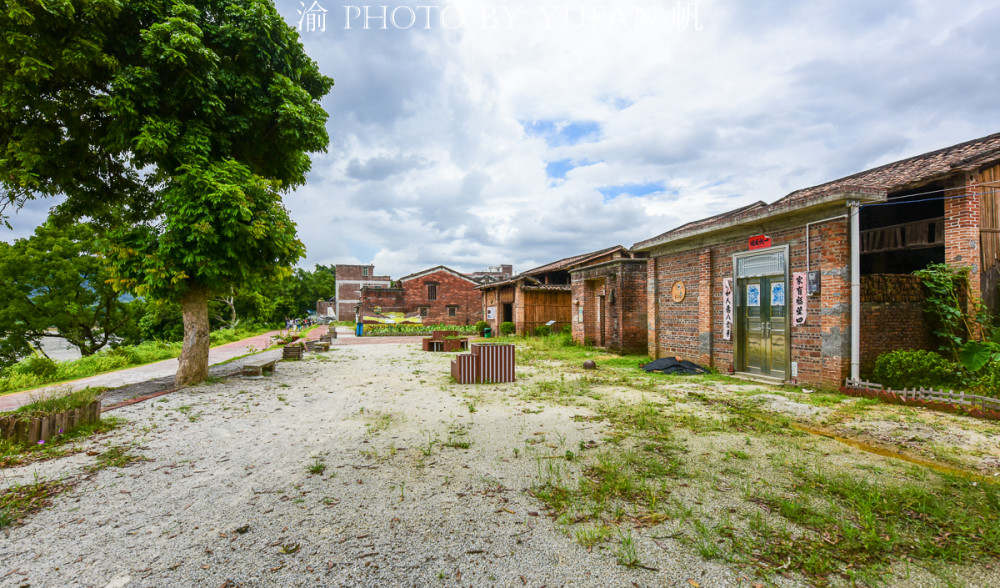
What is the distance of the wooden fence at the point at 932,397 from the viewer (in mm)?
5794

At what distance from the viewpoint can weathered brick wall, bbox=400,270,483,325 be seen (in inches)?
1451

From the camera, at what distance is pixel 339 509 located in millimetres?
3520

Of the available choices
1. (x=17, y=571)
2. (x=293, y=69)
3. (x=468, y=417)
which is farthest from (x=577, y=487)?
(x=293, y=69)

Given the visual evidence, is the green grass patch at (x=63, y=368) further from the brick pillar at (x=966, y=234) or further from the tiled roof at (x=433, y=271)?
the tiled roof at (x=433, y=271)

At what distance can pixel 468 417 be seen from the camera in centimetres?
646

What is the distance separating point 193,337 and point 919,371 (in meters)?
13.8

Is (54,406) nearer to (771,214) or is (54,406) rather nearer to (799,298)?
(799,298)

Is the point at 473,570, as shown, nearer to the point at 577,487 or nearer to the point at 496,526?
the point at 496,526

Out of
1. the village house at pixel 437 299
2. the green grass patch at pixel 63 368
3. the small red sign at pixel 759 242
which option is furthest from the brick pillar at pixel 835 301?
the village house at pixel 437 299

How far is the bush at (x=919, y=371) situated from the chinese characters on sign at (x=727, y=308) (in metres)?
2.96

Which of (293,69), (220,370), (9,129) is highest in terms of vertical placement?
(293,69)

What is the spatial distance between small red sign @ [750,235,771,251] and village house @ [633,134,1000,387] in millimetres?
25

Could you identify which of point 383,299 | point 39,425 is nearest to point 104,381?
point 39,425

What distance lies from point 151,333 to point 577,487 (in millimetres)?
30329
